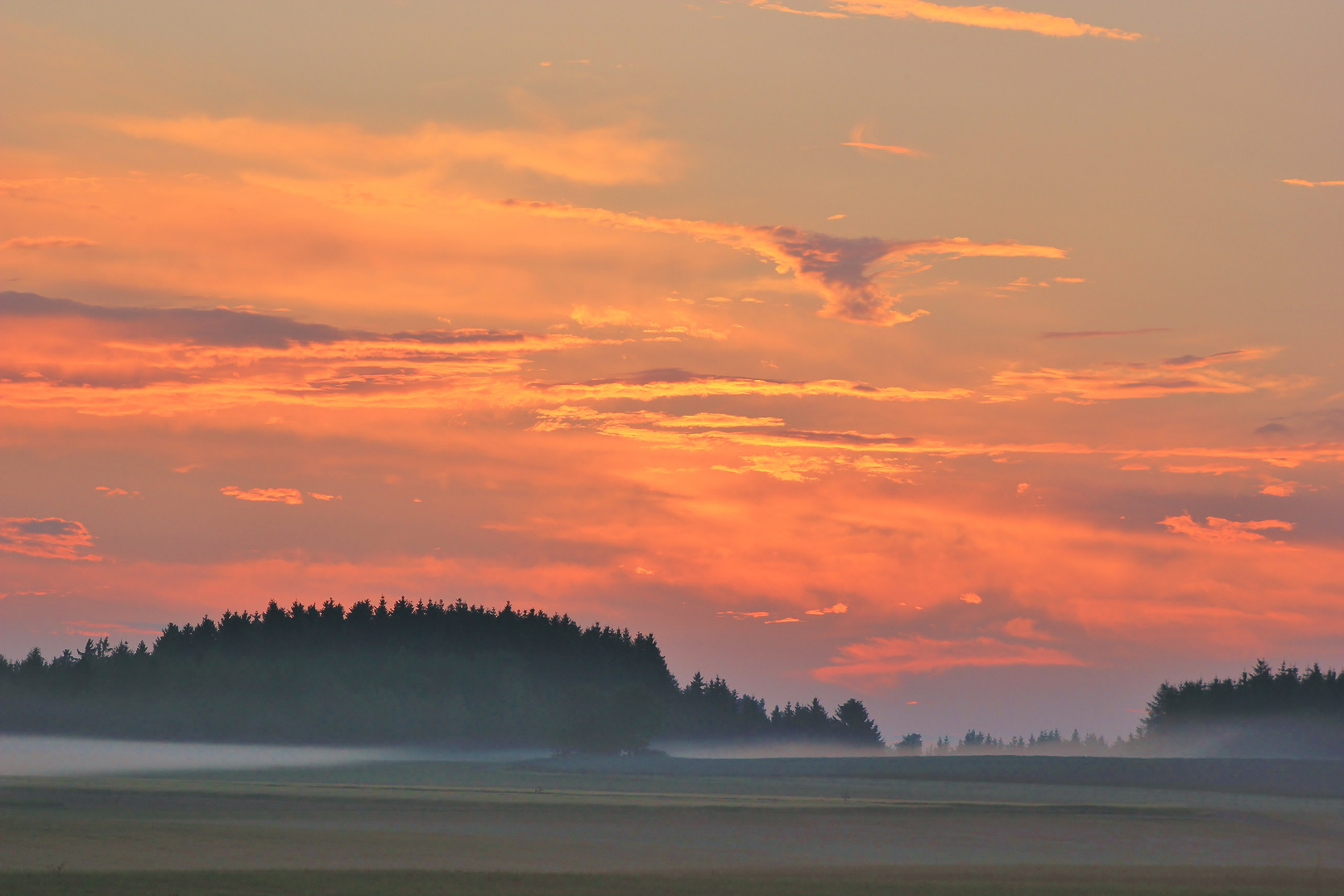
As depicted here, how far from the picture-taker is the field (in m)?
54.2

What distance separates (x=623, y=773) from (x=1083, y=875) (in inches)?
4635

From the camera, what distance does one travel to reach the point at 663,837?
245 feet

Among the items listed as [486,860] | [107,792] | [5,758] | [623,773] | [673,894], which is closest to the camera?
[673,894]

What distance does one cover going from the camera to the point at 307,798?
324 feet

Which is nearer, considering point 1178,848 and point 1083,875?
point 1083,875

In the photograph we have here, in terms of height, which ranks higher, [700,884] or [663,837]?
[700,884]

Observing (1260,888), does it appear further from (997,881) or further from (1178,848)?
(1178,848)

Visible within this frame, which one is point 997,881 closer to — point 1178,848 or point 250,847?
point 1178,848

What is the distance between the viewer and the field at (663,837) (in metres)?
54.2

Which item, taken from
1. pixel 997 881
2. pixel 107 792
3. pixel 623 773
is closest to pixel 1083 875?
pixel 997 881

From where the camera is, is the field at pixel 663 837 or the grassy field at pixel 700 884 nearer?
the grassy field at pixel 700 884

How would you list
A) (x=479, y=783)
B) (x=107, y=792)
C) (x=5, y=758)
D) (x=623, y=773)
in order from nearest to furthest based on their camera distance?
(x=107, y=792), (x=479, y=783), (x=623, y=773), (x=5, y=758)

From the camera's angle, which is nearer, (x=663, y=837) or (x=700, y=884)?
(x=700, y=884)

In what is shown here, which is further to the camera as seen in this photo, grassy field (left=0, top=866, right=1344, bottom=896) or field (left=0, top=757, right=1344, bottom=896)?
field (left=0, top=757, right=1344, bottom=896)
